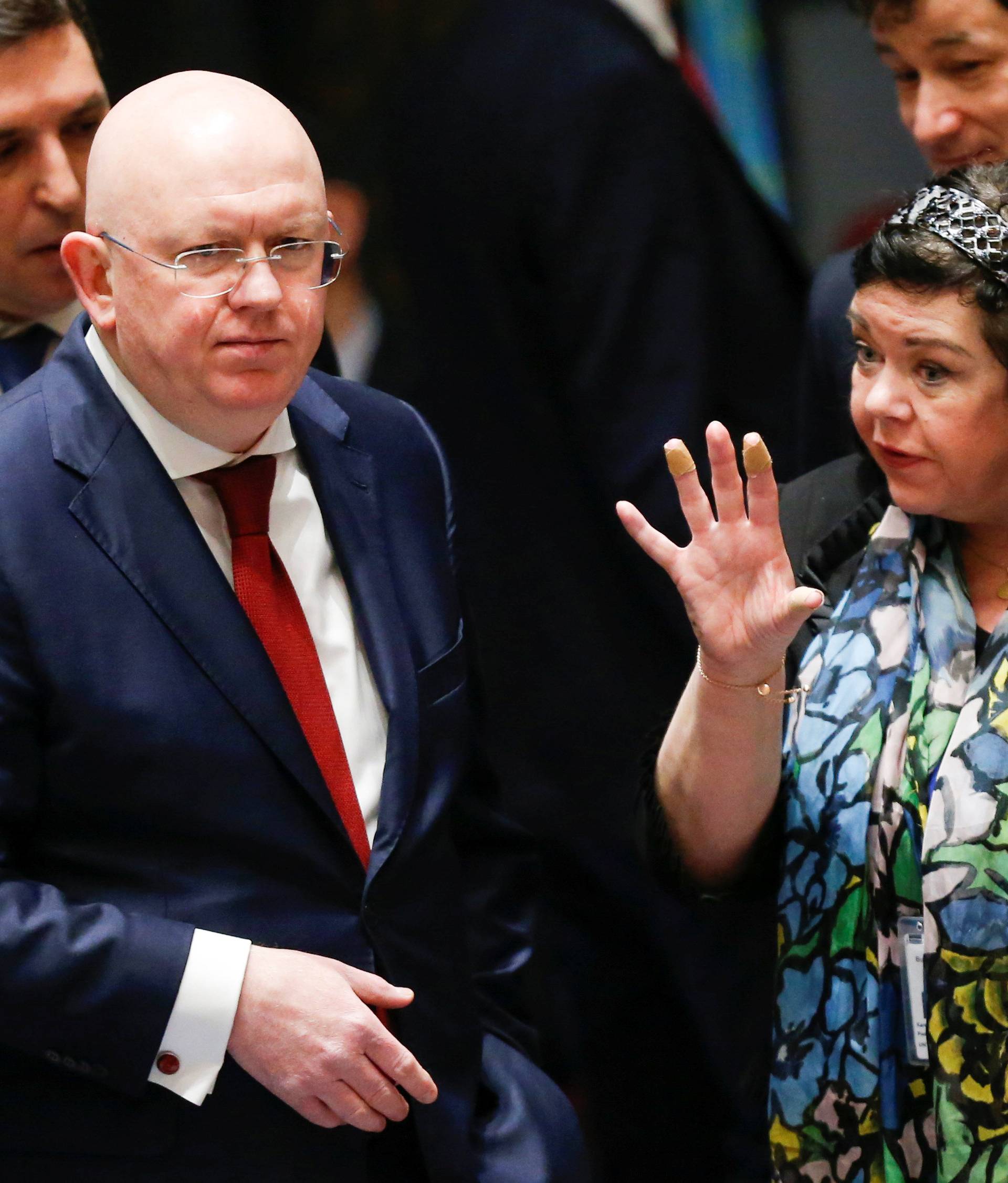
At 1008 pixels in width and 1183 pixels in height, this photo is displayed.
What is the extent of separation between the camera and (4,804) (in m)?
1.74

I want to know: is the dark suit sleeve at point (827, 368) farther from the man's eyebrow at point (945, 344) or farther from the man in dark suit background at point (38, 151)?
the man in dark suit background at point (38, 151)

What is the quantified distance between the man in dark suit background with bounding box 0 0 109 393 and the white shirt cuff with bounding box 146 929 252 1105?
0.85 meters

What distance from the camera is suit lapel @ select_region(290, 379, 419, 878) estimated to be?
193 cm

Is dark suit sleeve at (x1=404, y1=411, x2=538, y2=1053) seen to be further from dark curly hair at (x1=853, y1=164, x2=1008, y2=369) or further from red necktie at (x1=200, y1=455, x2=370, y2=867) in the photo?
dark curly hair at (x1=853, y1=164, x2=1008, y2=369)

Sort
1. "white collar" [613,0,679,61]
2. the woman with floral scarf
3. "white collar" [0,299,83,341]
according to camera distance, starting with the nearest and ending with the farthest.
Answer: the woman with floral scarf → "white collar" [0,299,83,341] → "white collar" [613,0,679,61]

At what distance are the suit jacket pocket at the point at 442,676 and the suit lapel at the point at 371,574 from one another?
0.09 ft

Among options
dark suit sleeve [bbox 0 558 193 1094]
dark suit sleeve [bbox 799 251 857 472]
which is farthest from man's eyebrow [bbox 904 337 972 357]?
dark suit sleeve [bbox 0 558 193 1094]

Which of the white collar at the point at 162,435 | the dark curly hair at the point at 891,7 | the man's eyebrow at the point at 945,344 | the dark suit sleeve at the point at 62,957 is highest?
the dark curly hair at the point at 891,7

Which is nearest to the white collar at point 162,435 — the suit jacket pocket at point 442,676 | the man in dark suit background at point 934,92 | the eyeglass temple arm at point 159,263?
the eyeglass temple arm at point 159,263

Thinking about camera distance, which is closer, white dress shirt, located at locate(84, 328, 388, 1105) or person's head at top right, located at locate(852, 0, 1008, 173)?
white dress shirt, located at locate(84, 328, 388, 1105)

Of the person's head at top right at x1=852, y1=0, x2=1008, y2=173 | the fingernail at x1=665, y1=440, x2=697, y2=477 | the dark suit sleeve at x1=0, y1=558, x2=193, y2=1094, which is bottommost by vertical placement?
the dark suit sleeve at x1=0, y1=558, x2=193, y2=1094

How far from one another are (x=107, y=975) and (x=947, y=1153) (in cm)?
99

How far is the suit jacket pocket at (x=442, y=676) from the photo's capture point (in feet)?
6.58

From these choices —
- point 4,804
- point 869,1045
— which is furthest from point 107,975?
point 869,1045
